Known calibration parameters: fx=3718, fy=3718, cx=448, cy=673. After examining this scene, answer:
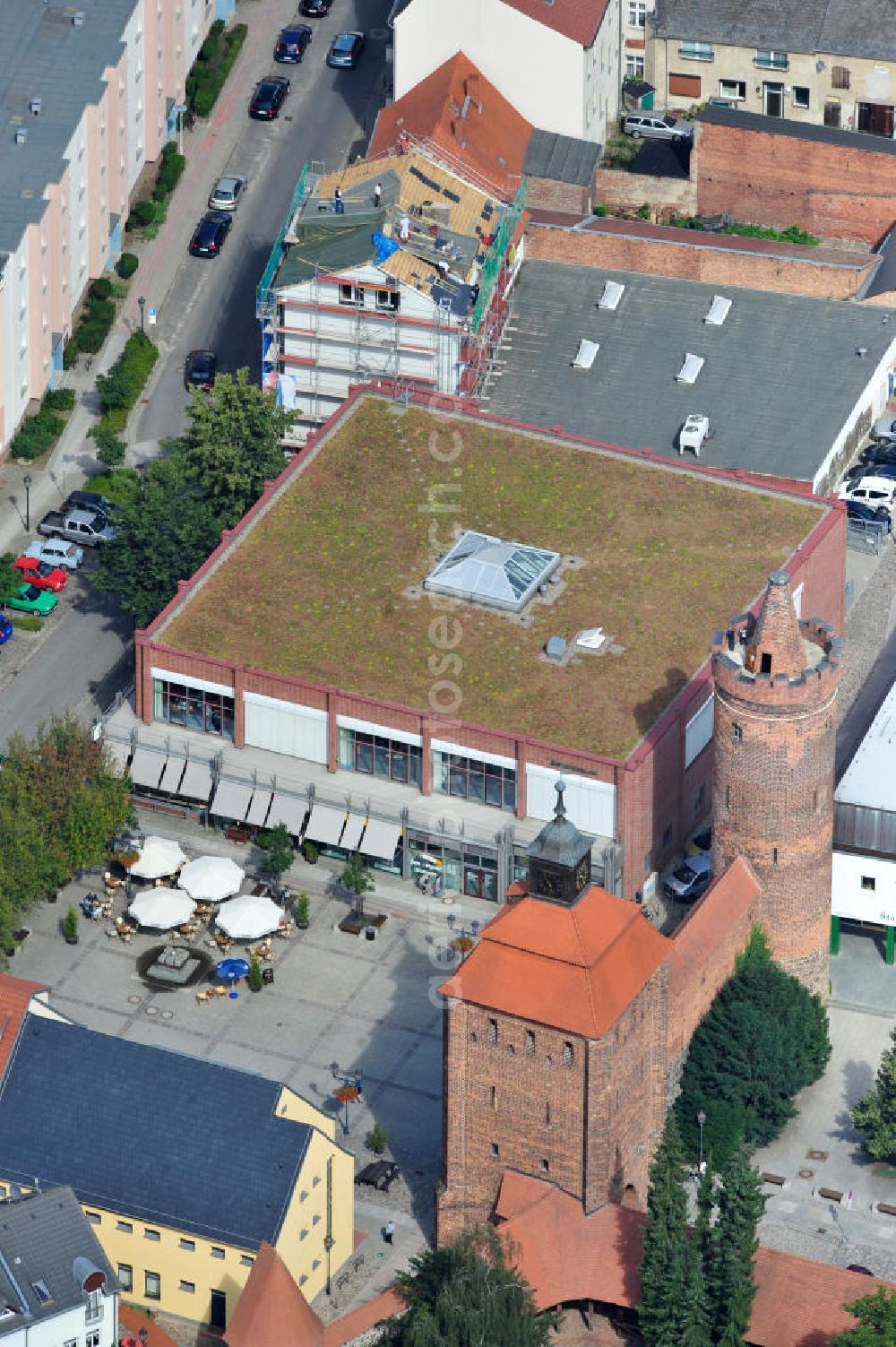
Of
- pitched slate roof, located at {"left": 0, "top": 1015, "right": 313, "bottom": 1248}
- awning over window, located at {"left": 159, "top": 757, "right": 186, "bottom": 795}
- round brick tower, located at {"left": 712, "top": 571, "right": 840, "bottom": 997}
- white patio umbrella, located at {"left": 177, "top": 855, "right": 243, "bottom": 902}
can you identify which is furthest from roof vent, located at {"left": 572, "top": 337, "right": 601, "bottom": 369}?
pitched slate roof, located at {"left": 0, "top": 1015, "right": 313, "bottom": 1248}

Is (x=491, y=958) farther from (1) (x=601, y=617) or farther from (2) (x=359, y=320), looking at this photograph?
(2) (x=359, y=320)

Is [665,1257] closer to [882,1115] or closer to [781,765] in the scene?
[882,1115]

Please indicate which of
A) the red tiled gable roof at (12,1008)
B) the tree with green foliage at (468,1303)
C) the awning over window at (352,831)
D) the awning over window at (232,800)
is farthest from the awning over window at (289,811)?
the tree with green foliage at (468,1303)

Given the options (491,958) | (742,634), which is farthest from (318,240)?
(491,958)

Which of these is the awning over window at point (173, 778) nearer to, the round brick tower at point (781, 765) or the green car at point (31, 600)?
the green car at point (31, 600)

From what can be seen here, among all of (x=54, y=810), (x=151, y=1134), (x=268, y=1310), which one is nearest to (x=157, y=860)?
(x=54, y=810)
